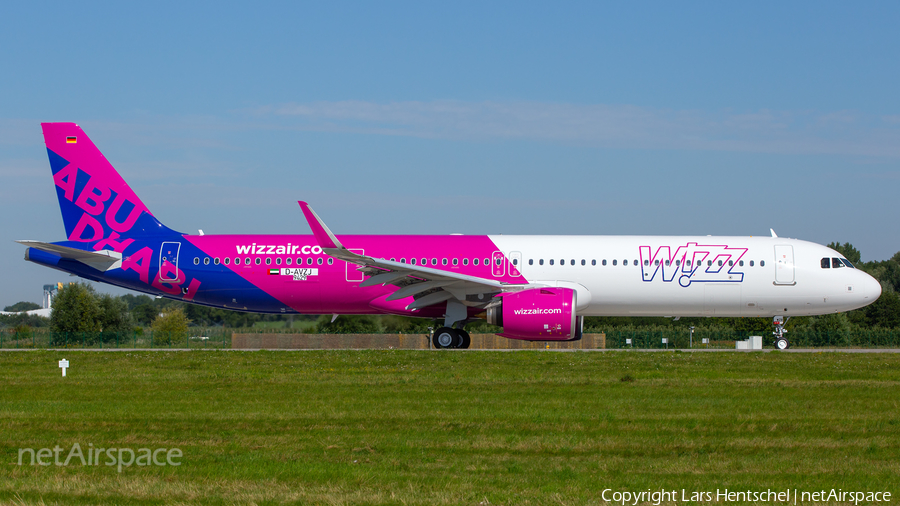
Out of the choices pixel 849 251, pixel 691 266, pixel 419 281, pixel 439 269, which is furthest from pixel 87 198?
pixel 849 251

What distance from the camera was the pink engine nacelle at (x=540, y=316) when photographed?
2286cm

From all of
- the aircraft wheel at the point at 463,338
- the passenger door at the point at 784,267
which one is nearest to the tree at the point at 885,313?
the passenger door at the point at 784,267

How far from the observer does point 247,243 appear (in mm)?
26219

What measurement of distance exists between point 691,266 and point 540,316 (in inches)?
211

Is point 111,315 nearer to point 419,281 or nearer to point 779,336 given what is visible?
point 419,281

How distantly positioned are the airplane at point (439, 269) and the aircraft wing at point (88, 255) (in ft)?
0.13

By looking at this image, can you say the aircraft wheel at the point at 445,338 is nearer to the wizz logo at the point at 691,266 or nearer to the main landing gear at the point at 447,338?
the main landing gear at the point at 447,338

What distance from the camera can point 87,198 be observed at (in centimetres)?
2684

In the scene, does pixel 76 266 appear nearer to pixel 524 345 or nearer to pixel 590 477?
pixel 524 345

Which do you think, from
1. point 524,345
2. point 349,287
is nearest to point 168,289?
point 349,287

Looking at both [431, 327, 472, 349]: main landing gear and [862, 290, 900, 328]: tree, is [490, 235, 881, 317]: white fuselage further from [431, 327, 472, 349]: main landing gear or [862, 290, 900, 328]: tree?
[862, 290, 900, 328]: tree

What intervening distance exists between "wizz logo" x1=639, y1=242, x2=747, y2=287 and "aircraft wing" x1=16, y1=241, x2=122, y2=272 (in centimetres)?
1646

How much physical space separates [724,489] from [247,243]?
818 inches

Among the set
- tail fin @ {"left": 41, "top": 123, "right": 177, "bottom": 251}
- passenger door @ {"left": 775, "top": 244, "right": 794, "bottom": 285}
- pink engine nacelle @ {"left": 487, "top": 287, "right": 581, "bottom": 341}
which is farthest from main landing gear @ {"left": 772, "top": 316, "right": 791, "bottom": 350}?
tail fin @ {"left": 41, "top": 123, "right": 177, "bottom": 251}
